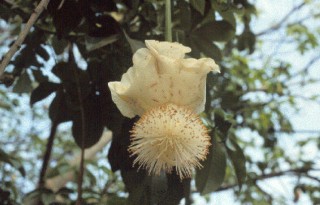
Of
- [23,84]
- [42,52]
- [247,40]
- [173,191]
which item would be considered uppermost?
[247,40]

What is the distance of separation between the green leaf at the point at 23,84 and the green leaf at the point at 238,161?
817mm

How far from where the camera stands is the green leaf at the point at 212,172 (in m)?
1.31

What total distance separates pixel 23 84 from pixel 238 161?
887mm

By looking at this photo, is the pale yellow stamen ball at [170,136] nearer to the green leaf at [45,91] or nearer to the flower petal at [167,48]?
the flower petal at [167,48]

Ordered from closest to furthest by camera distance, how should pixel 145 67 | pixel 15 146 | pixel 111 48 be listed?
pixel 145 67, pixel 111 48, pixel 15 146

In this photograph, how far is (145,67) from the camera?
979 mm

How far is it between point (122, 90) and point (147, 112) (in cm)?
8

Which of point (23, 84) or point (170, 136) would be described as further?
point (23, 84)

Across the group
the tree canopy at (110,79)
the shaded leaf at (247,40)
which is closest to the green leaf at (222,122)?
the tree canopy at (110,79)

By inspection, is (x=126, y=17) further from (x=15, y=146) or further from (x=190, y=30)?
(x=15, y=146)

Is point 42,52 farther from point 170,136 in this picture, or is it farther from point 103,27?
point 170,136

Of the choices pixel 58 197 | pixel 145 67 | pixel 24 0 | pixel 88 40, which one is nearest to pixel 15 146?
pixel 58 197

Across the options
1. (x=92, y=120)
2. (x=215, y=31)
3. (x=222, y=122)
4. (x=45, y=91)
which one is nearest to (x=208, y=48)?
(x=215, y=31)

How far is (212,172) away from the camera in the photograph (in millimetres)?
1320
